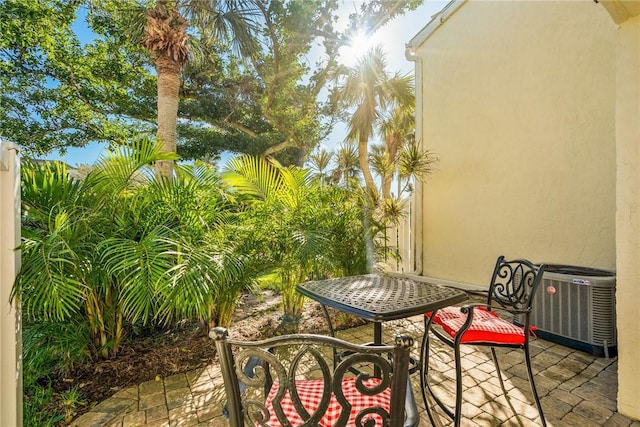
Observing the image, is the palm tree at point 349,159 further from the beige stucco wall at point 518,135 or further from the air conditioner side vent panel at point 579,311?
the air conditioner side vent panel at point 579,311

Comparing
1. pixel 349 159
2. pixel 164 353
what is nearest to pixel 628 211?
pixel 164 353

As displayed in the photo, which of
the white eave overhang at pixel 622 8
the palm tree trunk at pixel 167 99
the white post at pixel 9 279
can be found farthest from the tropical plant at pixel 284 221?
the white eave overhang at pixel 622 8

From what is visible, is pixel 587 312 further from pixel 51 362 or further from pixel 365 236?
pixel 51 362

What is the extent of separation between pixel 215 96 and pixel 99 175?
27.2ft

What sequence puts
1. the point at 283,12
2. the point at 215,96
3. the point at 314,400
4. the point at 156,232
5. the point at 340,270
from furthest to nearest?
1. the point at 215,96
2. the point at 283,12
3. the point at 340,270
4. the point at 156,232
5. the point at 314,400

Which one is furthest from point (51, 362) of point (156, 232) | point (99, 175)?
point (99, 175)

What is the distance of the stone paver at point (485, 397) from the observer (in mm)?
1696

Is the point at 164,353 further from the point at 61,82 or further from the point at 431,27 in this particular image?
the point at 61,82

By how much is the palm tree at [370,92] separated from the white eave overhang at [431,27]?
2.77ft

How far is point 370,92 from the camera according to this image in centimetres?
628

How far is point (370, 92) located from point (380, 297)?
5.73 meters

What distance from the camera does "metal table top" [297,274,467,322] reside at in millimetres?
1276

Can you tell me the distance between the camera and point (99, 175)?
85.4 inches

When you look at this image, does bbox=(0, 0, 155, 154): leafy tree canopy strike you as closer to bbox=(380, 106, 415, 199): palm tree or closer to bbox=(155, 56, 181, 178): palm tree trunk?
bbox=(155, 56, 181, 178): palm tree trunk
